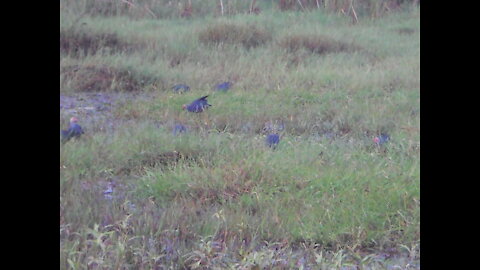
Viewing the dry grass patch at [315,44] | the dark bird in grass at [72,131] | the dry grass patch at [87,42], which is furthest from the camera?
the dry grass patch at [315,44]

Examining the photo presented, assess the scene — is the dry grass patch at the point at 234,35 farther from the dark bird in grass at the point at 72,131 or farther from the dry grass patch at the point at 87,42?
the dark bird in grass at the point at 72,131

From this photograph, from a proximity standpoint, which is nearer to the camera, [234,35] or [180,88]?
[180,88]

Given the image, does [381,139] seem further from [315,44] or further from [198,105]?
[198,105]

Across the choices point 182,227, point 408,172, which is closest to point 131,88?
point 182,227

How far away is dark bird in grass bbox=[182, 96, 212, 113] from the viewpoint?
7.00 ft

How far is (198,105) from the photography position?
2.16 meters

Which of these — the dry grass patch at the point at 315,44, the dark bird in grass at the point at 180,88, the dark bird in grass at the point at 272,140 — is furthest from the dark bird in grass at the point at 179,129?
the dry grass patch at the point at 315,44

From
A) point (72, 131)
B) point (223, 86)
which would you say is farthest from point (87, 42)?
point (223, 86)

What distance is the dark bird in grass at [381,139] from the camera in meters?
2.20

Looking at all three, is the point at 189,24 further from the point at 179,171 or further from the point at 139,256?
the point at 139,256

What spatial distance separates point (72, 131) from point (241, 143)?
563mm

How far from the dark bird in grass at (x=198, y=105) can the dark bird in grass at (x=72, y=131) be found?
0.36 m
